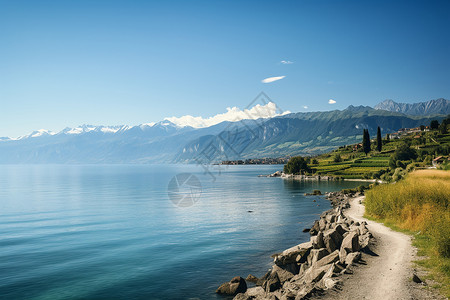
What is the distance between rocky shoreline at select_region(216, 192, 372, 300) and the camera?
62.6 ft

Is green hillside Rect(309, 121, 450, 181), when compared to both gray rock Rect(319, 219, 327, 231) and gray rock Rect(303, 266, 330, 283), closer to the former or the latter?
gray rock Rect(319, 219, 327, 231)

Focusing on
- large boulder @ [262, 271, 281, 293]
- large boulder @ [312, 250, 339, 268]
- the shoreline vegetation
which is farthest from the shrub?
large boulder @ [312, 250, 339, 268]

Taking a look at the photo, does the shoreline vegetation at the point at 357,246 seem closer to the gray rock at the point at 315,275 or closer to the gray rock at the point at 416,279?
the gray rock at the point at 315,275

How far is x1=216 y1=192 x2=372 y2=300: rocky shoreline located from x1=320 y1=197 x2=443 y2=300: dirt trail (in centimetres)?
A: 76

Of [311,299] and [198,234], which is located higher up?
[311,299]

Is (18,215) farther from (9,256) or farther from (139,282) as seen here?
(139,282)

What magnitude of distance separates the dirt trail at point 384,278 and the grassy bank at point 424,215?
42.3 inches

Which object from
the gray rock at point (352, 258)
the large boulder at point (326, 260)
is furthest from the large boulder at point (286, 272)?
the gray rock at point (352, 258)

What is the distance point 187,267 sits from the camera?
31562 millimetres

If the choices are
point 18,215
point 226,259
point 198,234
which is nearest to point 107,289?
point 226,259

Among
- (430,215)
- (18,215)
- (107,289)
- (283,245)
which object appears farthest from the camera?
(18,215)

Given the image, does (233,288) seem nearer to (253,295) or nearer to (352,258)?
(253,295)

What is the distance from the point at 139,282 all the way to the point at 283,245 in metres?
18.7

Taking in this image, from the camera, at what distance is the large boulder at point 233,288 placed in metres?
24.6
